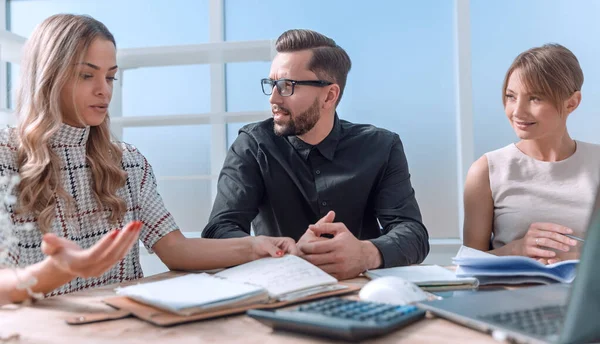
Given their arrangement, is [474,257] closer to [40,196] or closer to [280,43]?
[40,196]

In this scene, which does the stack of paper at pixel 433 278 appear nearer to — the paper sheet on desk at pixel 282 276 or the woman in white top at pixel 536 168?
the paper sheet on desk at pixel 282 276

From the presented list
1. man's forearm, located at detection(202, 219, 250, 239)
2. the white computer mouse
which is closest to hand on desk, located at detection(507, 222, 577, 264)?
the white computer mouse

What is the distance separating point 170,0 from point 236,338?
290 cm

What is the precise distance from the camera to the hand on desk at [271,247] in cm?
140

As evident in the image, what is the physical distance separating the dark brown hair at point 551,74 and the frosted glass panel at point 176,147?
76.5 inches

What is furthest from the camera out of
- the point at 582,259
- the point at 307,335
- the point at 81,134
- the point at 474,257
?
the point at 81,134

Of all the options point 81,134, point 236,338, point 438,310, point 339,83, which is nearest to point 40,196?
point 81,134

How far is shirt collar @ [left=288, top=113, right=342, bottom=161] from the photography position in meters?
2.00

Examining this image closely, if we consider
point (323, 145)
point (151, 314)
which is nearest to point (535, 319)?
point (151, 314)

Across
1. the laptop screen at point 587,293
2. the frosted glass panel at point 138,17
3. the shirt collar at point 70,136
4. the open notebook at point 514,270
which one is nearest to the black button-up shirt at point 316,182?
the shirt collar at point 70,136

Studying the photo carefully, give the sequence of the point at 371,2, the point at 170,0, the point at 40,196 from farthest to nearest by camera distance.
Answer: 1. the point at 170,0
2. the point at 371,2
3. the point at 40,196

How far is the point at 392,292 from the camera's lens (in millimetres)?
938

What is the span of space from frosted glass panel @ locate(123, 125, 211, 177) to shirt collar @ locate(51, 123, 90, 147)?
5.78ft

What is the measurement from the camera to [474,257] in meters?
1.20
